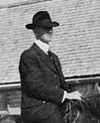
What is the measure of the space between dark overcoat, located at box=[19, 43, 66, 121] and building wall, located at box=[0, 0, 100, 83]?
9228 mm

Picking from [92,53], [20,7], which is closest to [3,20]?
[20,7]

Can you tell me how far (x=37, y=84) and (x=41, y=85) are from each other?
0.12 ft

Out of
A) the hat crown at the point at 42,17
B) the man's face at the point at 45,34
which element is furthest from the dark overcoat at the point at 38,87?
the hat crown at the point at 42,17

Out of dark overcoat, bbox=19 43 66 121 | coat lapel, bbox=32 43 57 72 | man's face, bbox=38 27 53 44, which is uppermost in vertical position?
man's face, bbox=38 27 53 44

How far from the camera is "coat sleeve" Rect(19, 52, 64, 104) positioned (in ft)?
11.7

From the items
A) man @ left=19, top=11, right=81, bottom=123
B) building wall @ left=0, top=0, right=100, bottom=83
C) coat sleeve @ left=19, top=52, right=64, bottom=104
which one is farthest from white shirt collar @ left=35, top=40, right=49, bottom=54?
building wall @ left=0, top=0, right=100, bottom=83

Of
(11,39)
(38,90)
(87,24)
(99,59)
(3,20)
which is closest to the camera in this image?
(38,90)

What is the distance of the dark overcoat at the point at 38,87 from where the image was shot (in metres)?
3.59

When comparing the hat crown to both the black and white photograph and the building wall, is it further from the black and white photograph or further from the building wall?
the building wall

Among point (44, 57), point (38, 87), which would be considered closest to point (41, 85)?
point (38, 87)

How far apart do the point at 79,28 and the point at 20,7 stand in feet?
14.5

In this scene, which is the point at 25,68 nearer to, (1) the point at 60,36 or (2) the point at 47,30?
(2) the point at 47,30

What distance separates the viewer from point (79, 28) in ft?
50.3

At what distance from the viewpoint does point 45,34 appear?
12.0ft
